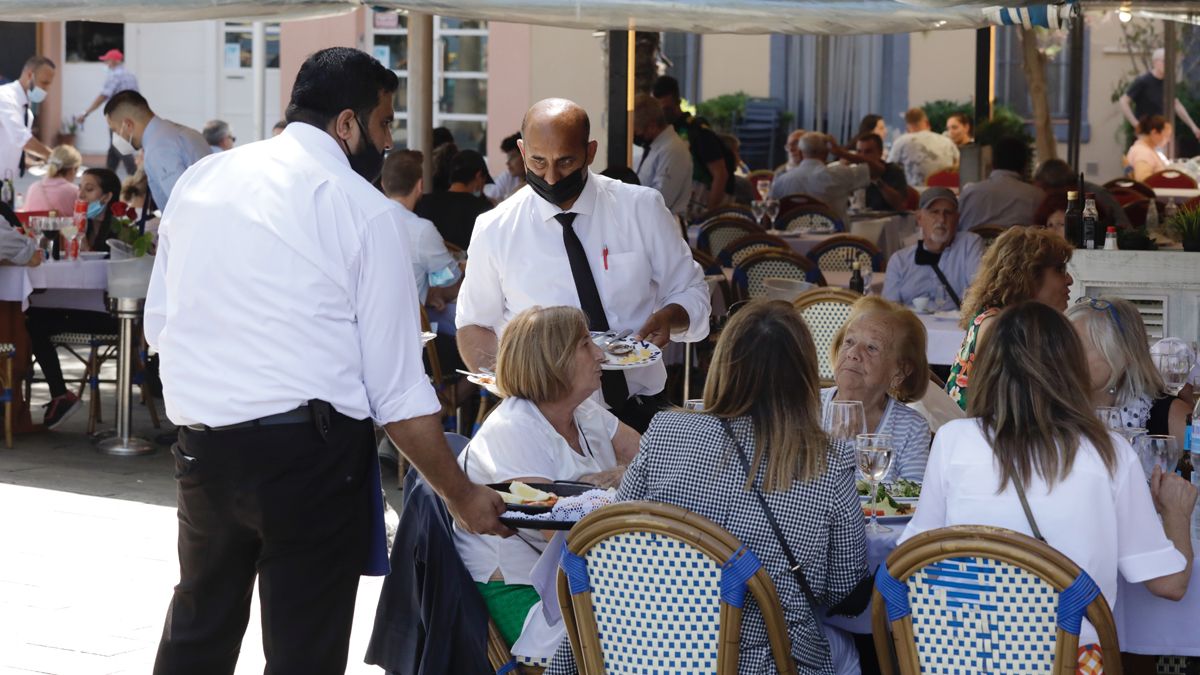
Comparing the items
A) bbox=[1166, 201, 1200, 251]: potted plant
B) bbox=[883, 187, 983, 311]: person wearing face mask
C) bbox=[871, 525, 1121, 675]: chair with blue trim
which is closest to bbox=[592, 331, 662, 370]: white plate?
bbox=[871, 525, 1121, 675]: chair with blue trim

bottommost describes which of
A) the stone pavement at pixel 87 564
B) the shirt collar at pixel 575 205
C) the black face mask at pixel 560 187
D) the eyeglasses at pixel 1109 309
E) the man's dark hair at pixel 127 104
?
the stone pavement at pixel 87 564

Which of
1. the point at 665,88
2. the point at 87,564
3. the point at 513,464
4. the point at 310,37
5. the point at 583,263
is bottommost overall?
the point at 87,564

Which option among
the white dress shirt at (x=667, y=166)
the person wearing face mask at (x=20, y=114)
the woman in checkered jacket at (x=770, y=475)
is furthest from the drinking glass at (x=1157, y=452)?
the person wearing face mask at (x=20, y=114)

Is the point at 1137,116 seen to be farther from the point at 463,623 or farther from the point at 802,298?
the point at 463,623

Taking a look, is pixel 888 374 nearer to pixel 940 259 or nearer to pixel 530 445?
pixel 530 445

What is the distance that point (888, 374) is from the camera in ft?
15.5

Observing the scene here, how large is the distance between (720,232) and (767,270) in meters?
2.06

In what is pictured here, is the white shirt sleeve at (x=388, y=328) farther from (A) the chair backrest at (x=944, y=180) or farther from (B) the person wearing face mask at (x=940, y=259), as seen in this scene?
(A) the chair backrest at (x=944, y=180)

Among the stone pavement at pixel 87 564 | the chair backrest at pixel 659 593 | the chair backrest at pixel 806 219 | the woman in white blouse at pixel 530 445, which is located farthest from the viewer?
the chair backrest at pixel 806 219

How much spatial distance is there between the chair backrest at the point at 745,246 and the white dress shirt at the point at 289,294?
6.81m

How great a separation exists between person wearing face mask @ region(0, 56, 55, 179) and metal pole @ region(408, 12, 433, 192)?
423 centimetres

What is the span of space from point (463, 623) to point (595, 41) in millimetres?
13825

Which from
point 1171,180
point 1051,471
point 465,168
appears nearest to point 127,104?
point 465,168

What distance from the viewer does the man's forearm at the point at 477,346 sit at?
5.13 meters
